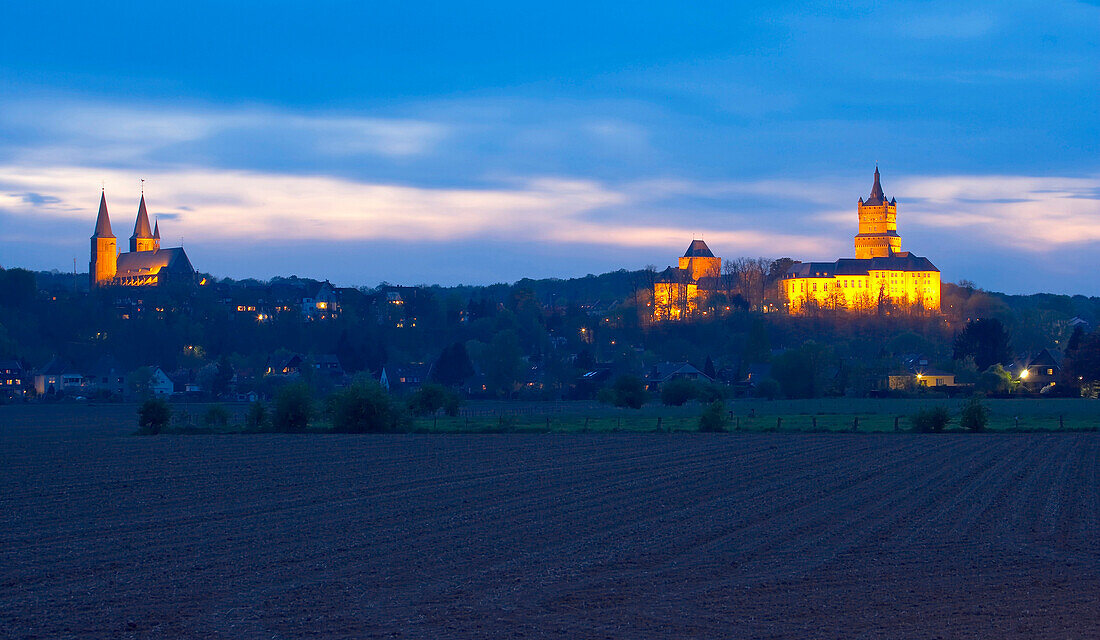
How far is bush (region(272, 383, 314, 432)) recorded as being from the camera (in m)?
56.5

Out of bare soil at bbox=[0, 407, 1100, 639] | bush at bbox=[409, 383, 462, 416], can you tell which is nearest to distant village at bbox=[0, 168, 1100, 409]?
bush at bbox=[409, 383, 462, 416]

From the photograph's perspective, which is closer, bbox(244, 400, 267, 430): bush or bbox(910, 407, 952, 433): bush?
bbox(910, 407, 952, 433): bush

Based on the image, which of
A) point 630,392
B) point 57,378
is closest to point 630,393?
point 630,392

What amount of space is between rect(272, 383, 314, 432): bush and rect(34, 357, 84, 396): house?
77724 mm

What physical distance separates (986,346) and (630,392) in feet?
177

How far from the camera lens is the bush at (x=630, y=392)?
80.4 meters

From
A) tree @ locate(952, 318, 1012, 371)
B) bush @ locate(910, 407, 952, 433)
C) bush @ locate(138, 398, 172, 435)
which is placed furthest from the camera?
tree @ locate(952, 318, 1012, 371)

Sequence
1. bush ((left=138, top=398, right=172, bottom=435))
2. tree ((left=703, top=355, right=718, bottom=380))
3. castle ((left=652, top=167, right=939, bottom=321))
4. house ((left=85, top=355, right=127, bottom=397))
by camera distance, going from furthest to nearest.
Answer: castle ((left=652, top=167, right=939, bottom=321))
house ((left=85, top=355, right=127, bottom=397))
tree ((left=703, top=355, right=718, bottom=380))
bush ((left=138, top=398, right=172, bottom=435))

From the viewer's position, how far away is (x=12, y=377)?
129375mm

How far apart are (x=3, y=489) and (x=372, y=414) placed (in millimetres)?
28450

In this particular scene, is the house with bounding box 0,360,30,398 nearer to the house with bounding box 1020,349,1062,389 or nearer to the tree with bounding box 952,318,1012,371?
the tree with bounding box 952,318,1012,371

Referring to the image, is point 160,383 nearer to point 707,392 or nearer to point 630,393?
point 630,393

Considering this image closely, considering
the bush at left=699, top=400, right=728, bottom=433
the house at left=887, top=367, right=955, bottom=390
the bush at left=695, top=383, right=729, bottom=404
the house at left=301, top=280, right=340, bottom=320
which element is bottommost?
the bush at left=699, top=400, right=728, bottom=433

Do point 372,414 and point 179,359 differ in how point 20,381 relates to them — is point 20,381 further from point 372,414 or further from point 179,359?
point 372,414
